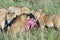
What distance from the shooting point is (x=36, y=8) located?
7109 millimetres

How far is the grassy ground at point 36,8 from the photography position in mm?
Answer: 5412

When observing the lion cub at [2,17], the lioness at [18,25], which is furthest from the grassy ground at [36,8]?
the lion cub at [2,17]

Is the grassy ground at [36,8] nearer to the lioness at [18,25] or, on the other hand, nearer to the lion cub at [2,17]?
the lioness at [18,25]

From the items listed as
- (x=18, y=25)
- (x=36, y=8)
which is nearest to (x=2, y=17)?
(x=18, y=25)

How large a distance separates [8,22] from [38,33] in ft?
2.24

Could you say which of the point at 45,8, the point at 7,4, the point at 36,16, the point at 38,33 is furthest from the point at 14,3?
the point at 38,33

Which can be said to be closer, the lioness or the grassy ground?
the grassy ground

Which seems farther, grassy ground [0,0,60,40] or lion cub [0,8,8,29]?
Result: lion cub [0,8,8,29]

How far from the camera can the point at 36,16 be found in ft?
19.9

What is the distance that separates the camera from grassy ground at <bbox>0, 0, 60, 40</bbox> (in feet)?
17.8

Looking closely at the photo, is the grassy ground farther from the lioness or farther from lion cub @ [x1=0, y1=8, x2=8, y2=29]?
lion cub @ [x1=0, y1=8, x2=8, y2=29]

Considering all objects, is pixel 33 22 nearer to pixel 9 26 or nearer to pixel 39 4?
pixel 9 26

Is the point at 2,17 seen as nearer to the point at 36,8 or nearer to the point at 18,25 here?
the point at 18,25

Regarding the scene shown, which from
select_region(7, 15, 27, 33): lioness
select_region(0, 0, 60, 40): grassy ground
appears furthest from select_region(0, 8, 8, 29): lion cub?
select_region(0, 0, 60, 40): grassy ground
